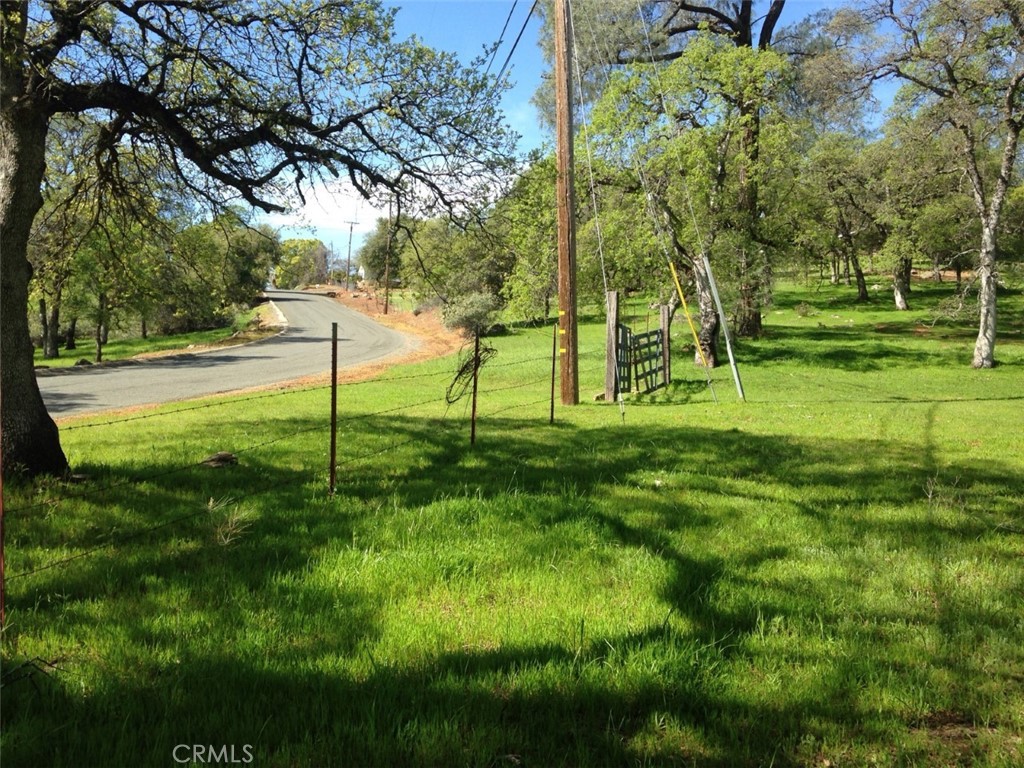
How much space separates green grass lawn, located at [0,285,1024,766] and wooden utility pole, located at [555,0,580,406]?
20.9ft

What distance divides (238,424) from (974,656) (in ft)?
34.3

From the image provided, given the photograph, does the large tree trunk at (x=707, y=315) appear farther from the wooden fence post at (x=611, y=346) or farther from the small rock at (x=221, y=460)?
the small rock at (x=221, y=460)

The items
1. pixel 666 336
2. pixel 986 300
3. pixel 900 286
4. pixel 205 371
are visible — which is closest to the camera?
pixel 666 336

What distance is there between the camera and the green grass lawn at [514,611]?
2.41 meters

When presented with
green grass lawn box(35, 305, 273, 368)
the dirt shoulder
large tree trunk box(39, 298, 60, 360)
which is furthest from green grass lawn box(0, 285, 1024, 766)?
large tree trunk box(39, 298, 60, 360)

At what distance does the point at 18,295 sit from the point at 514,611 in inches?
221

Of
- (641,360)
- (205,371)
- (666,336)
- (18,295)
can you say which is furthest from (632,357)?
(205,371)

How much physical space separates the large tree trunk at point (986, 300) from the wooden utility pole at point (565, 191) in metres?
16.7

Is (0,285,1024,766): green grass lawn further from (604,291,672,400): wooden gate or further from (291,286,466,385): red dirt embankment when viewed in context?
(604,291,672,400): wooden gate

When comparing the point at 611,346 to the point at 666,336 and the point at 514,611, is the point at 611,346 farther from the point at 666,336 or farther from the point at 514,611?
Answer: the point at 514,611

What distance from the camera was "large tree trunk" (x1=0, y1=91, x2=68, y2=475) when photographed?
5.84 metres

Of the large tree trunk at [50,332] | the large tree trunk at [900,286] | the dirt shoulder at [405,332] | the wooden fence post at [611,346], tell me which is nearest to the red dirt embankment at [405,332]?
the dirt shoulder at [405,332]

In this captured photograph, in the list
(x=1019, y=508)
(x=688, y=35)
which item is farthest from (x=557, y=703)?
(x=688, y=35)

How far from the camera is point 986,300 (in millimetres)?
22078
